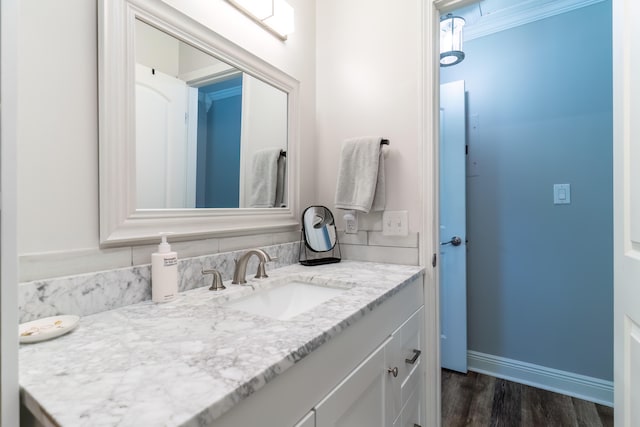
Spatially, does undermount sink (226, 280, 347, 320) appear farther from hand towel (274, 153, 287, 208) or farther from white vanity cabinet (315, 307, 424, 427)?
hand towel (274, 153, 287, 208)

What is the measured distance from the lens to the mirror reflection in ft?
2.90

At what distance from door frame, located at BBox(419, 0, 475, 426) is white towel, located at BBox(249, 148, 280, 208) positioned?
624 mm

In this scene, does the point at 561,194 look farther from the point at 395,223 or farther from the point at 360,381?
the point at 360,381

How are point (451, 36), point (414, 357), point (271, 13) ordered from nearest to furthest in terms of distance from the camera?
point (414, 357)
point (271, 13)
point (451, 36)

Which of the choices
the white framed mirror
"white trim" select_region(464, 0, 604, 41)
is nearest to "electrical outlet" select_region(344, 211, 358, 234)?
the white framed mirror

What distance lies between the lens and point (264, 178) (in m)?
1.30

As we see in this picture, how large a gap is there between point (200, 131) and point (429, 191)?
91cm

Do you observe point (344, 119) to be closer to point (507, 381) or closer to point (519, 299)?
point (519, 299)

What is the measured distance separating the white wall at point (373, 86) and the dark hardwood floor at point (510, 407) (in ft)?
3.48

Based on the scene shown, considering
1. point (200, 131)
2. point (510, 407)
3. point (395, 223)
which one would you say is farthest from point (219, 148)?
point (510, 407)

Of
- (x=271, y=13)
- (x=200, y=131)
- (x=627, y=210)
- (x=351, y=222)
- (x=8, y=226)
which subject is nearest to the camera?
(x=8, y=226)

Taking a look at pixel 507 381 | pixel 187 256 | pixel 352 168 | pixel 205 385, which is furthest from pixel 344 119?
pixel 507 381

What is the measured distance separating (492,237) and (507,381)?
0.88 metres

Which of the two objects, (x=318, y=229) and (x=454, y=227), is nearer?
(x=318, y=229)
